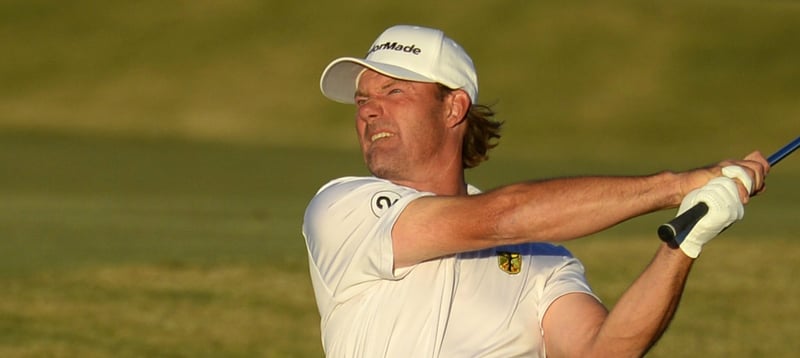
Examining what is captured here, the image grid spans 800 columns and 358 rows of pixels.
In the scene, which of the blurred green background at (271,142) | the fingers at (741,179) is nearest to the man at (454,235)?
the fingers at (741,179)

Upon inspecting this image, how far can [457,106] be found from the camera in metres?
5.82

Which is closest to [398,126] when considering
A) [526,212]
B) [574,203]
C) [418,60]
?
[418,60]

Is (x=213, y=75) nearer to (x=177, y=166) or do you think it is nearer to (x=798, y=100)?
(x=798, y=100)

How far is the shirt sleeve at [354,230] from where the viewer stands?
5129 millimetres

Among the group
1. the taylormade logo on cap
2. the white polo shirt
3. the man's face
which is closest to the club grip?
the white polo shirt

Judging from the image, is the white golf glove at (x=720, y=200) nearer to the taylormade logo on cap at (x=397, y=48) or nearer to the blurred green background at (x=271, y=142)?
the taylormade logo on cap at (x=397, y=48)

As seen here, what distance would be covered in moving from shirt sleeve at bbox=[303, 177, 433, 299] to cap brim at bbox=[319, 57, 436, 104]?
373 mm

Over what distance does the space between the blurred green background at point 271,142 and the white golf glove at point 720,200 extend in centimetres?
898

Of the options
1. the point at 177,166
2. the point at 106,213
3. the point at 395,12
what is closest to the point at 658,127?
the point at 395,12

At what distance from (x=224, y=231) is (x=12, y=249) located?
133 inches

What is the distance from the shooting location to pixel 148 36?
6028cm

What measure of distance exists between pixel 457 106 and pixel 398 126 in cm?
34

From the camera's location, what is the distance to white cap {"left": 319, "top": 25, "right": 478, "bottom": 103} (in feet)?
18.4

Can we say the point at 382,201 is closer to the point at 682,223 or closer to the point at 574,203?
the point at 574,203
